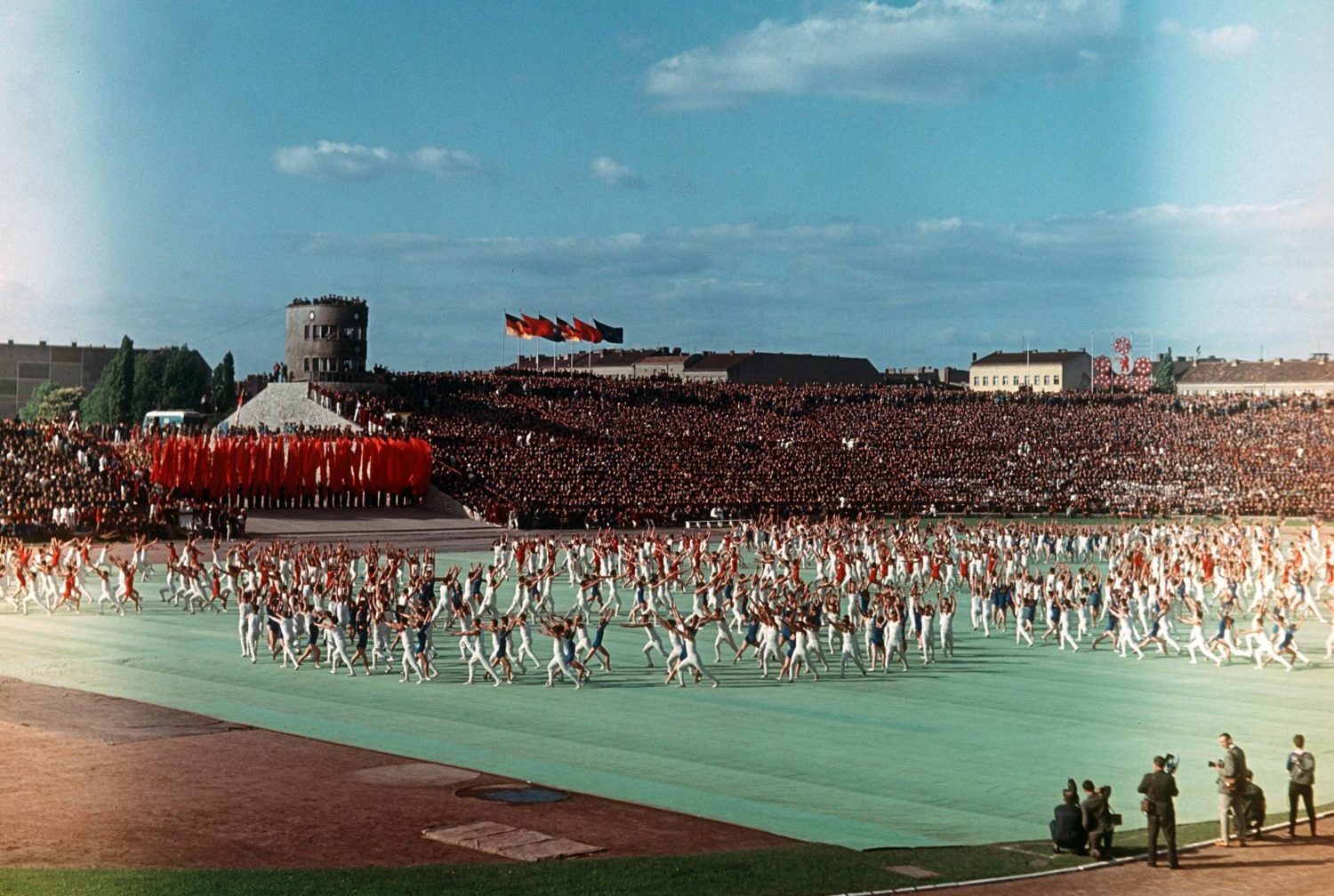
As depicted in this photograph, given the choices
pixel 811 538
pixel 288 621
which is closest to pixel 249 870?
→ pixel 288 621

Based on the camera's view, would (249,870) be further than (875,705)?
No

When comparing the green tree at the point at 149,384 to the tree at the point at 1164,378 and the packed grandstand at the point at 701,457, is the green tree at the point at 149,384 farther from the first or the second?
the tree at the point at 1164,378

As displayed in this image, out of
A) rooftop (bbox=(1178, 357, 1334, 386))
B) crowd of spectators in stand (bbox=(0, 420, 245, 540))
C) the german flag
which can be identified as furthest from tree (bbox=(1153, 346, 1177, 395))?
crowd of spectators in stand (bbox=(0, 420, 245, 540))

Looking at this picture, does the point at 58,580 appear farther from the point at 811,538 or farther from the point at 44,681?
the point at 811,538

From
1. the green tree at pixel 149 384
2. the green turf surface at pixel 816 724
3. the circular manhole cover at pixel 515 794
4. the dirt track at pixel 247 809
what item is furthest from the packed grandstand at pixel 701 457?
the circular manhole cover at pixel 515 794

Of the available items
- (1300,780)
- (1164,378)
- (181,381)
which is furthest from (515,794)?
(1164,378)
